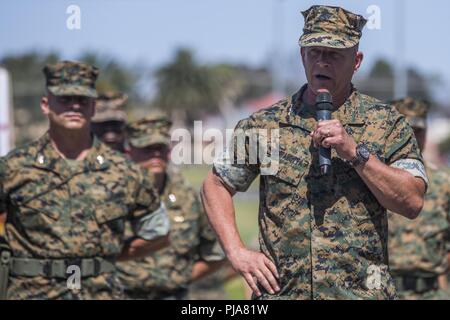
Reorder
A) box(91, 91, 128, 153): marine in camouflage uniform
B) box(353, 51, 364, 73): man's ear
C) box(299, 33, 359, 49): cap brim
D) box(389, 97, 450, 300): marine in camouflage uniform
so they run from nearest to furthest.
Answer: box(299, 33, 359, 49): cap brim, box(353, 51, 364, 73): man's ear, box(389, 97, 450, 300): marine in camouflage uniform, box(91, 91, 128, 153): marine in camouflage uniform

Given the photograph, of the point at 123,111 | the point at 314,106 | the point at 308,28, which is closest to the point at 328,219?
the point at 314,106

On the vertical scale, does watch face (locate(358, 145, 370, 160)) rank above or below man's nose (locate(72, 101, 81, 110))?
below

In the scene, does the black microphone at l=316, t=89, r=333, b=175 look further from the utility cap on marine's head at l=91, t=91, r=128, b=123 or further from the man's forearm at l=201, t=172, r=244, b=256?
the utility cap on marine's head at l=91, t=91, r=128, b=123

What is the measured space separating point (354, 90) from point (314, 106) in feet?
0.75

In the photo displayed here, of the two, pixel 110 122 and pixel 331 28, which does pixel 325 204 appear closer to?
pixel 331 28

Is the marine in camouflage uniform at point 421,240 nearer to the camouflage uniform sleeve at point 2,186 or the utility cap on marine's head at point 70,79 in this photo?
the utility cap on marine's head at point 70,79

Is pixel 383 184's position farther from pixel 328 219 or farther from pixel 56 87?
pixel 56 87

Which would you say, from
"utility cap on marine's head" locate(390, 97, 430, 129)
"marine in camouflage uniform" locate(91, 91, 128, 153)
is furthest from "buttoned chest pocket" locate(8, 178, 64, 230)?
"utility cap on marine's head" locate(390, 97, 430, 129)

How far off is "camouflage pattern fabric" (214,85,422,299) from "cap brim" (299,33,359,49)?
32 cm

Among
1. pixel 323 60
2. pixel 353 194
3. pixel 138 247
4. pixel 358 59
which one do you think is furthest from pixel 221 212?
pixel 138 247

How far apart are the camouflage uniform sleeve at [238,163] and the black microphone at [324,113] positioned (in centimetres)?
47

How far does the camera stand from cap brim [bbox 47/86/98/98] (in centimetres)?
677

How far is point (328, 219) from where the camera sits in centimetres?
473

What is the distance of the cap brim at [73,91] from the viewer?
677 cm
